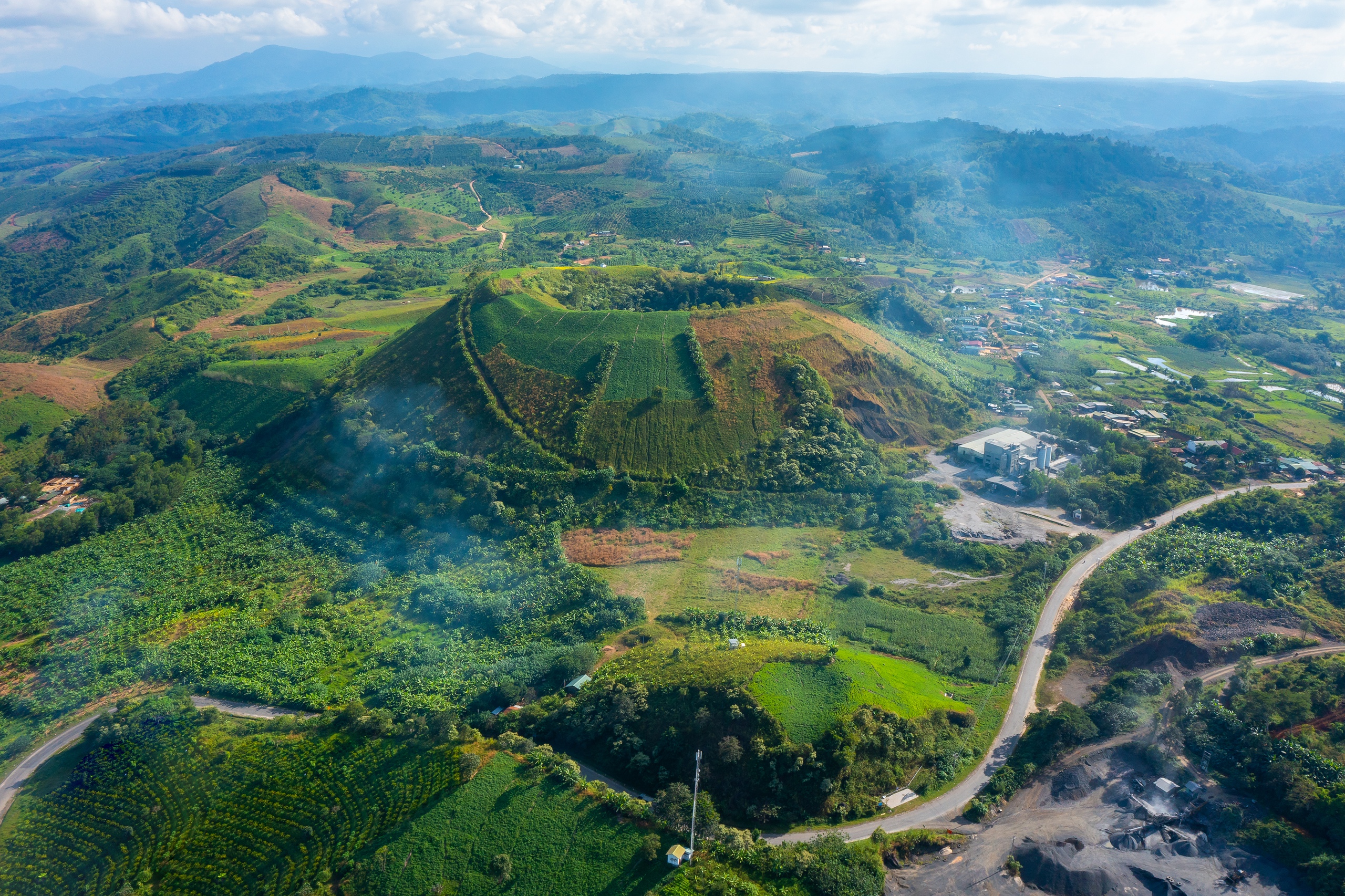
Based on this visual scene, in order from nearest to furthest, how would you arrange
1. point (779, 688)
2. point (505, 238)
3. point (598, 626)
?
point (779, 688) → point (598, 626) → point (505, 238)

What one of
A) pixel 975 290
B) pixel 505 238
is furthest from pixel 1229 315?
pixel 505 238

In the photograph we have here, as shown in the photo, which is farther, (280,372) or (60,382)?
(60,382)

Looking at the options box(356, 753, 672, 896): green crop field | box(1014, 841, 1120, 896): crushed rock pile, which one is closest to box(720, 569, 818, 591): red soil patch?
box(356, 753, 672, 896): green crop field

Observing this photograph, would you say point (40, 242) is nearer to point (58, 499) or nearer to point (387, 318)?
point (387, 318)

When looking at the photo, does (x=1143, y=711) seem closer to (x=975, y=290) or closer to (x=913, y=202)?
(x=975, y=290)

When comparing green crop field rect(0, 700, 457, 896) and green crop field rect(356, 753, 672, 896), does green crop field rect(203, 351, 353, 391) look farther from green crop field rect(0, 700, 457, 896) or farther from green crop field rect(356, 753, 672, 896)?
green crop field rect(356, 753, 672, 896)

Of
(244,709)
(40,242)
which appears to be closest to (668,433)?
(244,709)
